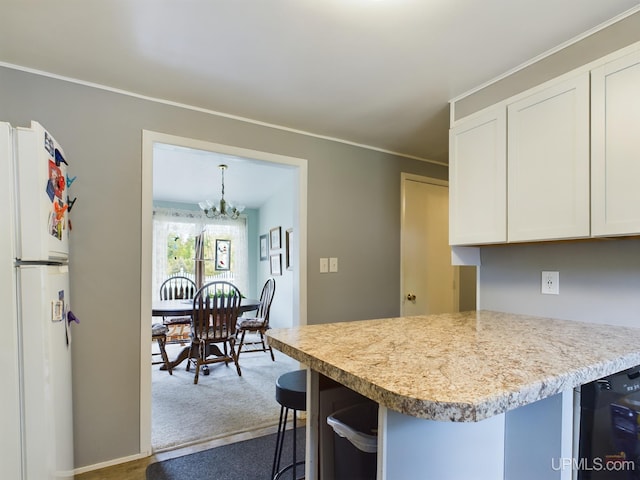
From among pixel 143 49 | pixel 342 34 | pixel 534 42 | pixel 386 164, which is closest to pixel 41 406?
pixel 143 49

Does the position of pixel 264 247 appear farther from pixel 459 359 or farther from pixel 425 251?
pixel 459 359

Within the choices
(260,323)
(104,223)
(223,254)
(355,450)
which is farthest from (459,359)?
(223,254)

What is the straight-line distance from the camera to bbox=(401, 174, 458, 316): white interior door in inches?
124

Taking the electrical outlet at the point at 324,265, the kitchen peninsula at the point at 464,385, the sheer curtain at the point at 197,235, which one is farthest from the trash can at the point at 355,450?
the sheer curtain at the point at 197,235

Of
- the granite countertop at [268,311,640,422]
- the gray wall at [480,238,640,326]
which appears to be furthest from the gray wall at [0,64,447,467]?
the gray wall at [480,238,640,326]

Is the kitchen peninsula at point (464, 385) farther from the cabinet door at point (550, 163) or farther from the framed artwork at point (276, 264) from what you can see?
the framed artwork at point (276, 264)

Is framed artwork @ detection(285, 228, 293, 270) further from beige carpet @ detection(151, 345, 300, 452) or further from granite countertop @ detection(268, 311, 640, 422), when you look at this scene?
granite countertop @ detection(268, 311, 640, 422)

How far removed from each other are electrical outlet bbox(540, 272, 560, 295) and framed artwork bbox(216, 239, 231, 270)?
5.15 m

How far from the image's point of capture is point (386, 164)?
309 centimetres

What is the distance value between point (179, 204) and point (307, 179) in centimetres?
398

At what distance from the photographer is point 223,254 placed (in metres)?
6.13

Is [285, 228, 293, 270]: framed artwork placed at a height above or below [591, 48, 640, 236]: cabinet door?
below

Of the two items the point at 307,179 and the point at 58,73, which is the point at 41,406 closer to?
the point at 58,73

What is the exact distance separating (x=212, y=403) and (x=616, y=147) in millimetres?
→ 3046
